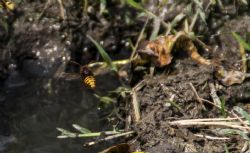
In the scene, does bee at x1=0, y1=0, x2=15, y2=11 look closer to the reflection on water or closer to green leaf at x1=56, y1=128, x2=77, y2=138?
the reflection on water

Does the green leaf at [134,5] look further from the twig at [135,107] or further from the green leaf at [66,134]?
the green leaf at [66,134]

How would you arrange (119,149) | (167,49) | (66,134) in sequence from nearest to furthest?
(119,149) < (66,134) < (167,49)

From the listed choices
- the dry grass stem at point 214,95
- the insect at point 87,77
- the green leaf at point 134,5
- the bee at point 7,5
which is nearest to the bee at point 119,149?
the dry grass stem at point 214,95

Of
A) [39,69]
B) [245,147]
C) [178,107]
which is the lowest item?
[245,147]

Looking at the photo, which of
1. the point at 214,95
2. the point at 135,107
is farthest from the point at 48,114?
the point at 214,95

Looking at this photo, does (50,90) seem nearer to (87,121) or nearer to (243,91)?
(87,121)

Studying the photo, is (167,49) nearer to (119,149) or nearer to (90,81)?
(90,81)

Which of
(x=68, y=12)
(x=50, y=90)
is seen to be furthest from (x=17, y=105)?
(x=68, y=12)
